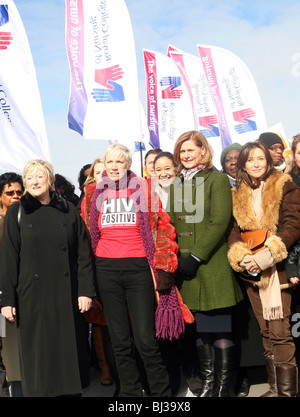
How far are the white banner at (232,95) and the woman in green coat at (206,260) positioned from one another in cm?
951

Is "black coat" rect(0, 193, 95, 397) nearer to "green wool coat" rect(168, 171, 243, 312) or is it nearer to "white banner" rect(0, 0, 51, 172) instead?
"green wool coat" rect(168, 171, 243, 312)

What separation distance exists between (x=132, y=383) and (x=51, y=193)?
1.49m

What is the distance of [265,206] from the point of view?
3.09 metres

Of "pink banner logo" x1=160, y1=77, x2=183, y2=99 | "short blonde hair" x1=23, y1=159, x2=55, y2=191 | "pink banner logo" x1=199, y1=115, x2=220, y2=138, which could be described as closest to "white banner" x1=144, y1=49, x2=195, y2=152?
"pink banner logo" x1=160, y1=77, x2=183, y2=99

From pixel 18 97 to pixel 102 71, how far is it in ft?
5.42

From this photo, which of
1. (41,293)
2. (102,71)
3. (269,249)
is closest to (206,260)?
(269,249)

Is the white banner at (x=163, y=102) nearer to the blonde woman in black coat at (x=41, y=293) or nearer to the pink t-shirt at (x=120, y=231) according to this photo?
the pink t-shirt at (x=120, y=231)

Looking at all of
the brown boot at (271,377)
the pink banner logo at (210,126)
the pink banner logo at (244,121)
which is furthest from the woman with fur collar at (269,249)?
the pink banner logo at (210,126)

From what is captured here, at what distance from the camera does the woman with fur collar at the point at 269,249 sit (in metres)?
2.94

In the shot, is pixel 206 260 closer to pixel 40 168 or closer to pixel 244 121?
pixel 40 168

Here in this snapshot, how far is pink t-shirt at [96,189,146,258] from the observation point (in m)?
3.07
